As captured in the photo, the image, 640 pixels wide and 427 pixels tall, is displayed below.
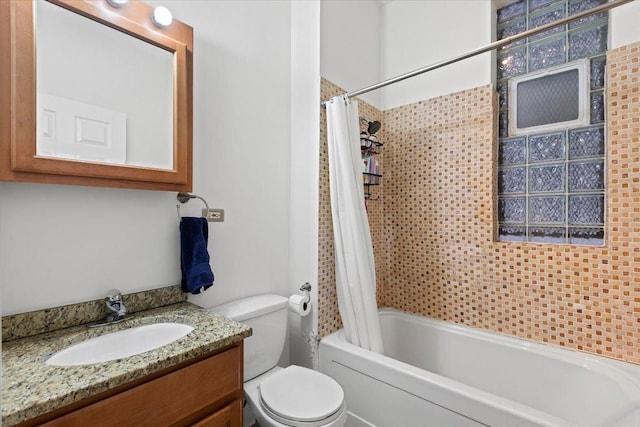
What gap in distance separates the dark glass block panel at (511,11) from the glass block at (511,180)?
3.37 feet

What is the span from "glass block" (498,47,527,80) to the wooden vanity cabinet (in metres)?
2.29

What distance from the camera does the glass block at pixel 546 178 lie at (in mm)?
1910

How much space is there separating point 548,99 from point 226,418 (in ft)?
7.84

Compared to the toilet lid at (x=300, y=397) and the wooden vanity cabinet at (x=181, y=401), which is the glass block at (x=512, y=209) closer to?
the toilet lid at (x=300, y=397)

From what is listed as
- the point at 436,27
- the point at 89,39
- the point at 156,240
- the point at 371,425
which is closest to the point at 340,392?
the point at 371,425

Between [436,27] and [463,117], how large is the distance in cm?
71

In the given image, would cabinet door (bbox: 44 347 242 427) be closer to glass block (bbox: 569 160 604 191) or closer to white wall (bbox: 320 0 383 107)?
white wall (bbox: 320 0 383 107)

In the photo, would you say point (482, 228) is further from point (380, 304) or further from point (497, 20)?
point (497, 20)

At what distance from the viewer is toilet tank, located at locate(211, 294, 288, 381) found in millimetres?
1632

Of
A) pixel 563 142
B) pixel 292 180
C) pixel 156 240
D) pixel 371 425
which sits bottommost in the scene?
pixel 371 425

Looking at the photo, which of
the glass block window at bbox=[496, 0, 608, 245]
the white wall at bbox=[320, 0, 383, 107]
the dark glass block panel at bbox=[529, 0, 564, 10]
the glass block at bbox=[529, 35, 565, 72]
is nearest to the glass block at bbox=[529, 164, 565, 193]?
the glass block window at bbox=[496, 0, 608, 245]

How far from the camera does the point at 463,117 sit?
215 cm

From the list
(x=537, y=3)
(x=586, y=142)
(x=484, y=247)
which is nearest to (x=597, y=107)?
(x=586, y=142)

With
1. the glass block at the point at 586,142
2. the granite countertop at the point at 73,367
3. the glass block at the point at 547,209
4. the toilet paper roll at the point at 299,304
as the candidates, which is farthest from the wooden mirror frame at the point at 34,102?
the glass block at the point at 586,142
